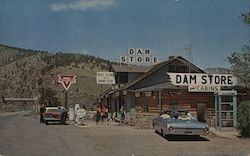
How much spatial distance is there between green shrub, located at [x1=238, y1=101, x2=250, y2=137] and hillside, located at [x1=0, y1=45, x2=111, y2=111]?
34452 millimetres

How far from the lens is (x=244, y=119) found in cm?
1920

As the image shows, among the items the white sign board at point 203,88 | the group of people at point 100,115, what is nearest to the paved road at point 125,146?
the white sign board at point 203,88

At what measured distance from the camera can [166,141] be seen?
17438 mm

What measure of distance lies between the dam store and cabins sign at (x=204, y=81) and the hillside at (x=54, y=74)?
28533 mm

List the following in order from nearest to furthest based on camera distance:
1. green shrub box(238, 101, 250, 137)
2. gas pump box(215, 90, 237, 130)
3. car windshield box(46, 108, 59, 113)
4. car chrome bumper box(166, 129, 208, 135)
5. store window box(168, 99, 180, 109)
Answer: car chrome bumper box(166, 129, 208, 135) < green shrub box(238, 101, 250, 137) < gas pump box(215, 90, 237, 130) < store window box(168, 99, 180, 109) < car windshield box(46, 108, 59, 113)

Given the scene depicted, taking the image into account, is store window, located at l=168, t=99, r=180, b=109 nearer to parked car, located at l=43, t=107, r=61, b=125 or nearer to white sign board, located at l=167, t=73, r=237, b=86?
white sign board, located at l=167, t=73, r=237, b=86

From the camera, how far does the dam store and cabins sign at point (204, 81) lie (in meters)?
24.5

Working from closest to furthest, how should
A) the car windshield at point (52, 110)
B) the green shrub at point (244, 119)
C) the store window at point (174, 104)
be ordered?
1. the green shrub at point (244, 119)
2. the store window at point (174, 104)
3. the car windshield at point (52, 110)

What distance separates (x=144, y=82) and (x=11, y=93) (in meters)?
55.7

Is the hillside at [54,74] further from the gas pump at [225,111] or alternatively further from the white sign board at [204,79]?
the gas pump at [225,111]

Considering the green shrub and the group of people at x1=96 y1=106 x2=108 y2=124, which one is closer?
the green shrub

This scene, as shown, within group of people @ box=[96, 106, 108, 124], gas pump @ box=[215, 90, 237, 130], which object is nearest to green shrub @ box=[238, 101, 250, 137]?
gas pump @ box=[215, 90, 237, 130]

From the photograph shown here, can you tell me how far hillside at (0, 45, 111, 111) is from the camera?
214 ft

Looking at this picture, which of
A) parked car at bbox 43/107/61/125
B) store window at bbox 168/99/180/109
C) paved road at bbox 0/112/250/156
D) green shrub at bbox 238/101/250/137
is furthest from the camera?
parked car at bbox 43/107/61/125
